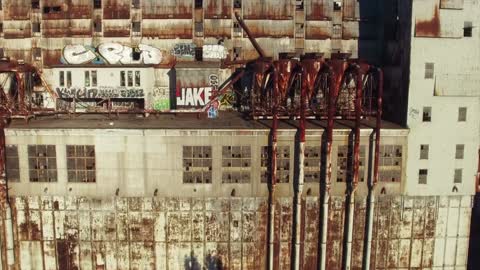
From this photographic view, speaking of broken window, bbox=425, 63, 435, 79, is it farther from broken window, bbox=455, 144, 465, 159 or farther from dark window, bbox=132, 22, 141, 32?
dark window, bbox=132, 22, 141, 32

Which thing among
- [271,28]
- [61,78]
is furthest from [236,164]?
[61,78]

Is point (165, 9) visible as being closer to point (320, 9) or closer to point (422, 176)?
point (320, 9)

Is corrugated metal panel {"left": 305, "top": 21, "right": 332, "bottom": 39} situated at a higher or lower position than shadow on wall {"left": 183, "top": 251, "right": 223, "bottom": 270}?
higher

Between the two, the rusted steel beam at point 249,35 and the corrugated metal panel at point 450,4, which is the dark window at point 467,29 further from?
the rusted steel beam at point 249,35

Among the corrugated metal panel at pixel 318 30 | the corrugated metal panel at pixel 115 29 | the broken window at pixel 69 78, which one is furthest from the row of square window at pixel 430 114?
the broken window at pixel 69 78

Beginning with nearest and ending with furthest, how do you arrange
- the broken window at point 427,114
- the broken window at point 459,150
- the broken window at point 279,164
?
1. the broken window at point 279,164
2. the broken window at point 427,114
3. the broken window at point 459,150

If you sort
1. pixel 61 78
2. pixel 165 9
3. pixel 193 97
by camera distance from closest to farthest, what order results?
pixel 193 97 → pixel 61 78 → pixel 165 9

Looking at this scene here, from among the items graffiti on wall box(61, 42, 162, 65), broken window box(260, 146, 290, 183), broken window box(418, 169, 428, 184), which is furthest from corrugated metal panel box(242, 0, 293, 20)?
broken window box(418, 169, 428, 184)
